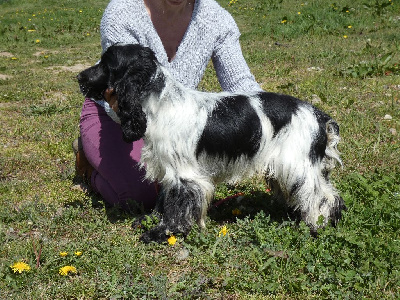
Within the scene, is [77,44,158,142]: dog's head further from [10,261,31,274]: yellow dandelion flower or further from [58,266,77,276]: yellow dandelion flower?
[10,261,31,274]: yellow dandelion flower

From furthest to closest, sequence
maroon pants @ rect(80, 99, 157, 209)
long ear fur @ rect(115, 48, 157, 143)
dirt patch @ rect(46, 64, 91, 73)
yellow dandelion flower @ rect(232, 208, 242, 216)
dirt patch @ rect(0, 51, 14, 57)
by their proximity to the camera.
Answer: dirt patch @ rect(0, 51, 14, 57)
dirt patch @ rect(46, 64, 91, 73)
maroon pants @ rect(80, 99, 157, 209)
yellow dandelion flower @ rect(232, 208, 242, 216)
long ear fur @ rect(115, 48, 157, 143)

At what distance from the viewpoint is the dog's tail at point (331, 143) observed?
11.0 ft

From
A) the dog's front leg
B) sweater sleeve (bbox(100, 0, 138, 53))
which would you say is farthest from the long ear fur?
sweater sleeve (bbox(100, 0, 138, 53))

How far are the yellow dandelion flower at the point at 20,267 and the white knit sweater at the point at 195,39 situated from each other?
170cm

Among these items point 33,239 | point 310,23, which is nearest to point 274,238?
point 33,239

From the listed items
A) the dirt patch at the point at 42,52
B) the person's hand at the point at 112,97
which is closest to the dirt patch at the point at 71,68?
the dirt patch at the point at 42,52

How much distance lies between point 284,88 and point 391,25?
5.25 meters

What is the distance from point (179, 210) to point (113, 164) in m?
0.99

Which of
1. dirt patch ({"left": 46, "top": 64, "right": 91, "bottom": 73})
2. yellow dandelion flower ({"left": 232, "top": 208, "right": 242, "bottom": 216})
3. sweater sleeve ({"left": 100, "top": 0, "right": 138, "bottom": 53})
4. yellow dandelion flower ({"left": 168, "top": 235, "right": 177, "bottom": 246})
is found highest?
sweater sleeve ({"left": 100, "top": 0, "right": 138, "bottom": 53})

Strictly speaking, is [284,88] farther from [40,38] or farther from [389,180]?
[40,38]

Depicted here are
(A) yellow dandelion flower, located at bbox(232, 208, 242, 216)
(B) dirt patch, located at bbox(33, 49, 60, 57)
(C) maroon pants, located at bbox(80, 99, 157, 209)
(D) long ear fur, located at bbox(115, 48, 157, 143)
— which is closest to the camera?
(D) long ear fur, located at bbox(115, 48, 157, 143)

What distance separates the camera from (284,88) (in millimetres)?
6965

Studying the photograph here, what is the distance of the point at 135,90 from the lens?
127 inches

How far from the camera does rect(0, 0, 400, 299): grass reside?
2871 millimetres
